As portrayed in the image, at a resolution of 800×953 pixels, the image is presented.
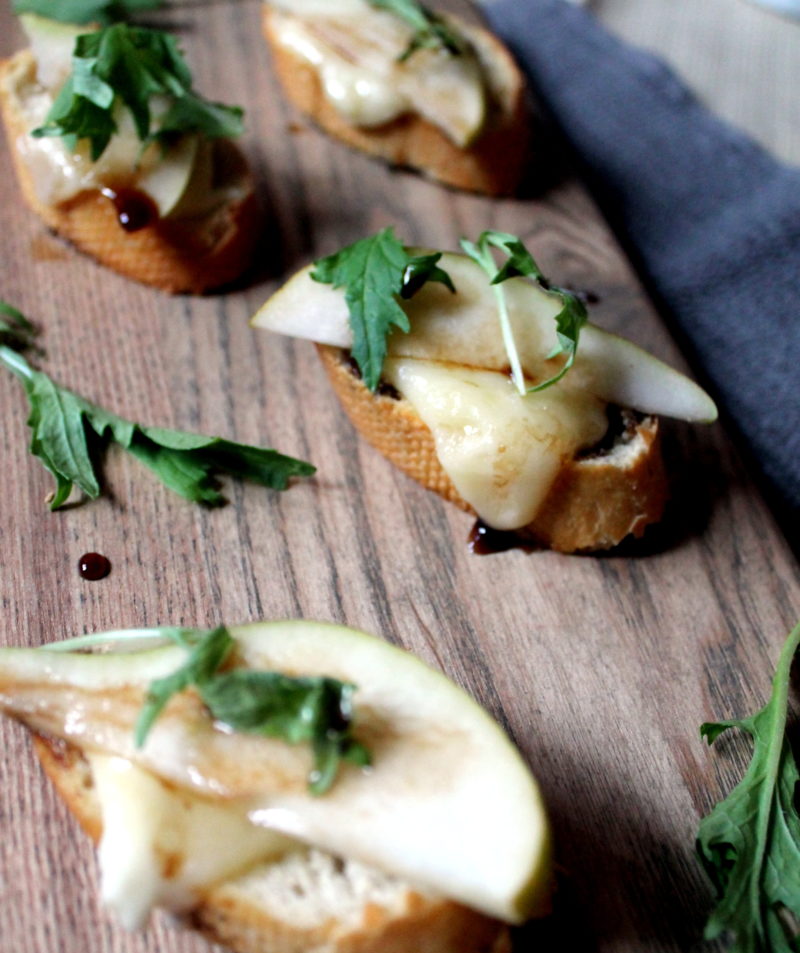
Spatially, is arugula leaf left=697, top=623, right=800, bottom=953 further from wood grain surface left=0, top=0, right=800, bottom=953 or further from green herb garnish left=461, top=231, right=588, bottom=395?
green herb garnish left=461, top=231, right=588, bottom=395

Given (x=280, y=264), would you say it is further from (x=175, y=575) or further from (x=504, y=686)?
(x=504, y=686)

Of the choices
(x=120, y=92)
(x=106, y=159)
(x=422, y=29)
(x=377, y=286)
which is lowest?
(x=106, y=159)

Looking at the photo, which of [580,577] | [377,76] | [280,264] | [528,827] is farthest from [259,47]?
[528,827]

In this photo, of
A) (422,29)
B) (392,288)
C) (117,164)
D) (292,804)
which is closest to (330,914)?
(292,804)

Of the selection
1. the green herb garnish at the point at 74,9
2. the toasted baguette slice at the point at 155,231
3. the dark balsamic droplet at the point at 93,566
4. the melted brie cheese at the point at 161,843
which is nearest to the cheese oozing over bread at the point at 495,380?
the toasted baguette slice at the point at 155,231

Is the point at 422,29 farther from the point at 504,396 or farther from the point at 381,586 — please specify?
the point at 381,586

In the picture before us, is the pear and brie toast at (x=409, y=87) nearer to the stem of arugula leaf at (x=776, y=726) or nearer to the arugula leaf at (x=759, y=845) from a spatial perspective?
the stem of arugula leaf at (x=776, y=726)

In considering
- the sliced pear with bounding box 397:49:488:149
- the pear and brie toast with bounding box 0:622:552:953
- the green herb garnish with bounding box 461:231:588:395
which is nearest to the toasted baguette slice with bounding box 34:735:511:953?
the pear and brie toast with bounding box 0:622:552:953
